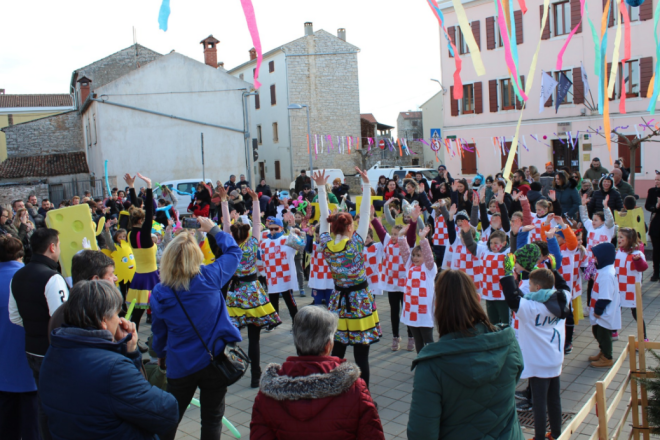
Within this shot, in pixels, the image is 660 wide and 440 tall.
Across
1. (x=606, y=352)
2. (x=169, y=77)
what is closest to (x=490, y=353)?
(x=606, y=352)

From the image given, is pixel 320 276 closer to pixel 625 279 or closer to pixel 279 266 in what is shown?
pixel 279 266

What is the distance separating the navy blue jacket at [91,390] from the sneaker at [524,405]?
3.60 m

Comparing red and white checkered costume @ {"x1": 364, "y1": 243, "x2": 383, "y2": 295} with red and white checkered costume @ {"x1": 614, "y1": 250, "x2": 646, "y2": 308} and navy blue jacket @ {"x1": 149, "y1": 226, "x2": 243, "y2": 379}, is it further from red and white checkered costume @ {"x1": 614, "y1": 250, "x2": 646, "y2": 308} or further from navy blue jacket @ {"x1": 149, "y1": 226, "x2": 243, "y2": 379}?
navy blue jacket @ {"x1": 149, "y1": 226, "x2": 243, "y2": 379}

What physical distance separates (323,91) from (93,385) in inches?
1406

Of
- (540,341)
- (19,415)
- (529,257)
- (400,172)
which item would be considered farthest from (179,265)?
(400,172)

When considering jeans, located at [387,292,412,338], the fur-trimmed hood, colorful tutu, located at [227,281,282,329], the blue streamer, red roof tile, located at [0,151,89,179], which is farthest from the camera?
red roof tile, located at [0,151,89,179]

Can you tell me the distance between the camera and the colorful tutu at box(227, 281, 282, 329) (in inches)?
214

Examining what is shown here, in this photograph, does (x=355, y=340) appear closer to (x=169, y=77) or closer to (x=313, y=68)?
(x=169, y=77)

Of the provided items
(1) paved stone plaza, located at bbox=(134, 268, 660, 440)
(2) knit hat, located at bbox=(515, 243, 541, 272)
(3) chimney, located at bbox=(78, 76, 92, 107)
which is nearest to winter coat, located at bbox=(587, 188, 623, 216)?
(1) paved stone plaza, located at bbox=(134, 268, 660, 440)

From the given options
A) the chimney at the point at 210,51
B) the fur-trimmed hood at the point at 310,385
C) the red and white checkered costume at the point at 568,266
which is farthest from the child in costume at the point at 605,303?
the chimney at the point at 210,51

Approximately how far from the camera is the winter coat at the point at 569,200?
10.7m

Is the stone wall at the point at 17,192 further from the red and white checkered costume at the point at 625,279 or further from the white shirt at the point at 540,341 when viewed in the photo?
the white shirt at the point at 540,341

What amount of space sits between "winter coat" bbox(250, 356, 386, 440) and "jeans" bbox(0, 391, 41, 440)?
7.83 feet

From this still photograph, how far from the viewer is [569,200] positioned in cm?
1077
